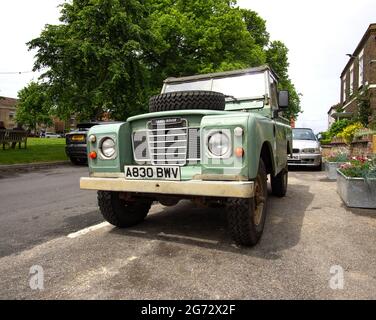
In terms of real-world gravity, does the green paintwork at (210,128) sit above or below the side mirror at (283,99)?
below

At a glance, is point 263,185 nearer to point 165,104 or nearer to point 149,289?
point 165,104

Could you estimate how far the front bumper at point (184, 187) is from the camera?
273 centimetres

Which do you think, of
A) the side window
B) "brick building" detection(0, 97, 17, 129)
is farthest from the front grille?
"brick building" detection(0, 97, 17, 129)

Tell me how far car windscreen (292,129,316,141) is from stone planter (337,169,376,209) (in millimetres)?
6682

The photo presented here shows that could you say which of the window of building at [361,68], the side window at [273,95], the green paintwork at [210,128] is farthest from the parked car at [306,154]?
the window of building at [361,68]

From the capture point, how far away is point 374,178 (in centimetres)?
492

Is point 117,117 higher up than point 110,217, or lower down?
higher up

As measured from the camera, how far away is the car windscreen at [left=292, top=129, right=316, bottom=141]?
38.1 feet

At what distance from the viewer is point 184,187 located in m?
2.89

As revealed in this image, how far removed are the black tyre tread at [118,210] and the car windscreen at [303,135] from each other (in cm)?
884

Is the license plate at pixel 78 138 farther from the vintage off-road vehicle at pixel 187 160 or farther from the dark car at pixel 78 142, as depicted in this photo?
the vintage off-road vehicle at pixel 187 160

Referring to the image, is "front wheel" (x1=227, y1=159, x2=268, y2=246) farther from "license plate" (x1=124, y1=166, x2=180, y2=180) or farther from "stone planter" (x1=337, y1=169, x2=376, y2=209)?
"stone planter" (x1=337, y1=169, x2=376, y2=209)
